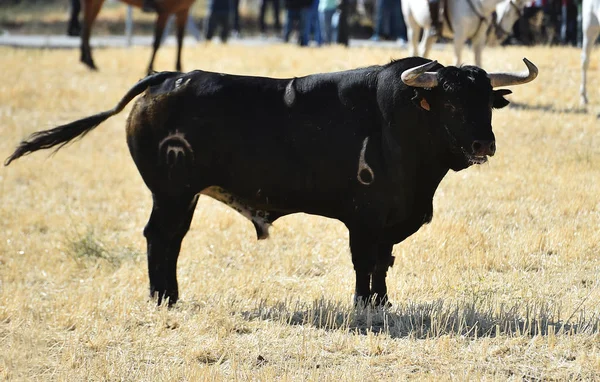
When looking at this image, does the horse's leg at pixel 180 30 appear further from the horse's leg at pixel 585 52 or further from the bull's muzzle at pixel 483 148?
the bull's muzzle at pixel 483 148

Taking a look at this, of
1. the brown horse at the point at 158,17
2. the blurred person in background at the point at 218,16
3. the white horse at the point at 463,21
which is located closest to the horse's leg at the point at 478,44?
the white horse at the point at 463,21

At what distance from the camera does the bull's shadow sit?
281 inches

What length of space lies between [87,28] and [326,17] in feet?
18.4

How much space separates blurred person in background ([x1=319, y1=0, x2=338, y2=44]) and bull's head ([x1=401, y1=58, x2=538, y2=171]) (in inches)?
645

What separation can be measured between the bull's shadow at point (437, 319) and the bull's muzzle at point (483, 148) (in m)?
1.09

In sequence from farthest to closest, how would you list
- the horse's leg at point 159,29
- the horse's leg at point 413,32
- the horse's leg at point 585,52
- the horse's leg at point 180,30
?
the horse's leg at point 159,29, the horse's leg at point 180,30, the horse's leg at point 413,32, the horse's leg at point 585,52

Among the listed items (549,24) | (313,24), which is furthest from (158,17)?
(549,24)

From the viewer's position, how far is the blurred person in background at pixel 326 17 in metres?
23.6

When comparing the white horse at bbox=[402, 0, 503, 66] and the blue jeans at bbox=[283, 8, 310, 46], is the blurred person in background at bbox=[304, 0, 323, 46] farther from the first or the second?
the white horse at bbox=[402, 0, 503, 66]

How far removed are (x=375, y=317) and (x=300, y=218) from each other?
13.7 ft

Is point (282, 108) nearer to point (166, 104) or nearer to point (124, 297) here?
point (166, 104)

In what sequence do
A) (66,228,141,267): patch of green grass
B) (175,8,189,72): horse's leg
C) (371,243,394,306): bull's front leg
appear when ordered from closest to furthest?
(371,243,394,306): bull's front leg
(66,228,141,267): patch of green grass
(175,8,189,72): horse's leg

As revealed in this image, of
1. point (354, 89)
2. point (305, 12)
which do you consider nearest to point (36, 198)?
point (354, 89)

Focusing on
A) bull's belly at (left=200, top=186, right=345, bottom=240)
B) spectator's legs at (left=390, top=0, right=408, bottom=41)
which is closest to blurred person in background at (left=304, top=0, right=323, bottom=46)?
spectator's legs at (left=390, top=0, right=408, bottom=41)
